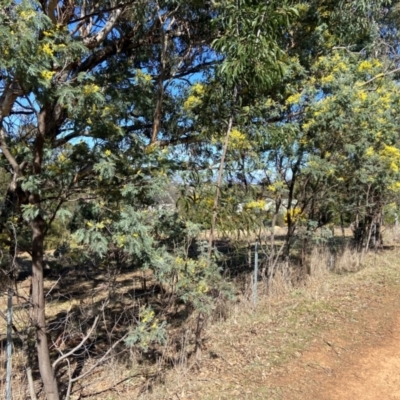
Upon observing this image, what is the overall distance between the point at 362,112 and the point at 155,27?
129 inches

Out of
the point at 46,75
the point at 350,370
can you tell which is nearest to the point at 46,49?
the point at 46,75

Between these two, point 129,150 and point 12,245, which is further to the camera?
point 129,150

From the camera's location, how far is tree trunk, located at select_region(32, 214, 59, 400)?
3646 millimetres

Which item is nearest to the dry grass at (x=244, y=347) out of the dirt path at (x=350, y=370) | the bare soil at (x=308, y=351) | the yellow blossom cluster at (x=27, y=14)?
the bare soil at (x=308, y=351)

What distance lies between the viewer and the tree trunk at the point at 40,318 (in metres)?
3.65

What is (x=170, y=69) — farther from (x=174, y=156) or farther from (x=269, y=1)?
(x=269, y=1)

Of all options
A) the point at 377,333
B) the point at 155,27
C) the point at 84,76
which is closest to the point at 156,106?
the point at 155,27

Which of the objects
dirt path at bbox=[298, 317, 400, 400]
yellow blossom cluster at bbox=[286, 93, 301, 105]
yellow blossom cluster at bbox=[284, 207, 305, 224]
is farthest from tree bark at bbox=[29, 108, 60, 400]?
yellow blossom cluster at bbox=[284, 207, 305, 224]

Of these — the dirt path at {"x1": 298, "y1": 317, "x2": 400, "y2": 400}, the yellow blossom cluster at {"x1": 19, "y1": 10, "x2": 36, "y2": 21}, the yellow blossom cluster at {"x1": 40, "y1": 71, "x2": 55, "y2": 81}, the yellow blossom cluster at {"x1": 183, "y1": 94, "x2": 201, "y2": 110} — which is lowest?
the dirt path at {"x1": 298, "y1": 317, "x2": 400, "y2": 400}

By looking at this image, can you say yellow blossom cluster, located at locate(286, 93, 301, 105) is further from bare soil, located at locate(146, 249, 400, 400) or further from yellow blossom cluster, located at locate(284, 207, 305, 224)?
bare soil, located at locate(146, 249, 400, 400)

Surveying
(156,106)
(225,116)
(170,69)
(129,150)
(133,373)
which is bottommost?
(133,373)

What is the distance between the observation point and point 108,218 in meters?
3.83

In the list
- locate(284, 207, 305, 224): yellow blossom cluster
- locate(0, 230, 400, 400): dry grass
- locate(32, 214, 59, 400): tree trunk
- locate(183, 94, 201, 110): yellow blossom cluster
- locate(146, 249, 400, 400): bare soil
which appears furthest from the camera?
locate(284, 207, 305, 224): yellow blossom cluster

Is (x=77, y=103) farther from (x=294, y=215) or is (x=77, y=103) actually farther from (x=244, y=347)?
(x=294, y=215)
